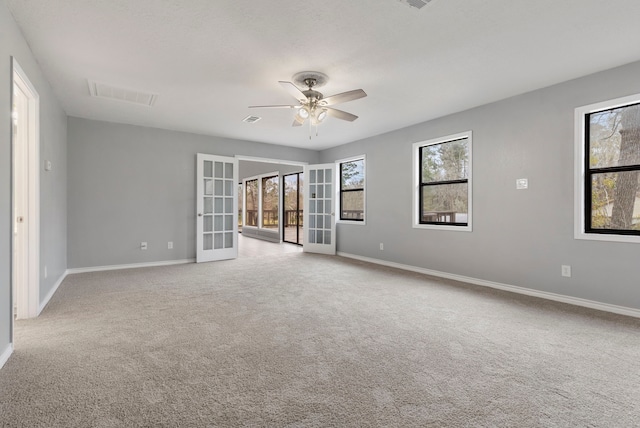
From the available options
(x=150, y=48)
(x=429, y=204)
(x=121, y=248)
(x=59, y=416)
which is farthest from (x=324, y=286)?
(x=121, y=248)

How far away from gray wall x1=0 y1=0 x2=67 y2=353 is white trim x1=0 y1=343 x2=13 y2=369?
3 centimetres

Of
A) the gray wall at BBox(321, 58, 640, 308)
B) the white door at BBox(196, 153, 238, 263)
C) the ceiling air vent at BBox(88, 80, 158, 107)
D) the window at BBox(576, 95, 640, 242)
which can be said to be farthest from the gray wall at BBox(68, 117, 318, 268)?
the window at BBox(576, 95, 640, 242)

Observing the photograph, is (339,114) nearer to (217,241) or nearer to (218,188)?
(218,188)

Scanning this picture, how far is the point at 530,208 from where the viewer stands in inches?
151

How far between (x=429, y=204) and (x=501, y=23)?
3.08 m

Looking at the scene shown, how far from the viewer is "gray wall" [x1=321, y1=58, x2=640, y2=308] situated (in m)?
3.24

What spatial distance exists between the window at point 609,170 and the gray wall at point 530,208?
0.09m

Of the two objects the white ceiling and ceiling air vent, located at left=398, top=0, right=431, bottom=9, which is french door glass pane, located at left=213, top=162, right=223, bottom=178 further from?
ceiling air vent, located at left=398, top=0, right=431, bottom=9

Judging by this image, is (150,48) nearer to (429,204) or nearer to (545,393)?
(545,393)

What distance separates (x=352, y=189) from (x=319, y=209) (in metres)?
0.97

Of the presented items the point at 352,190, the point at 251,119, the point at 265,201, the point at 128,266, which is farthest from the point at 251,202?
the point at 251,119

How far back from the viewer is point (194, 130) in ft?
18.8

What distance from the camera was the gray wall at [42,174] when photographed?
6.96 ft

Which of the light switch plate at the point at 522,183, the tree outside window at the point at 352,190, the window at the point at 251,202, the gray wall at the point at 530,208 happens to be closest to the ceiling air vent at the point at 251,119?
the tree outside window at the point at 352,190
